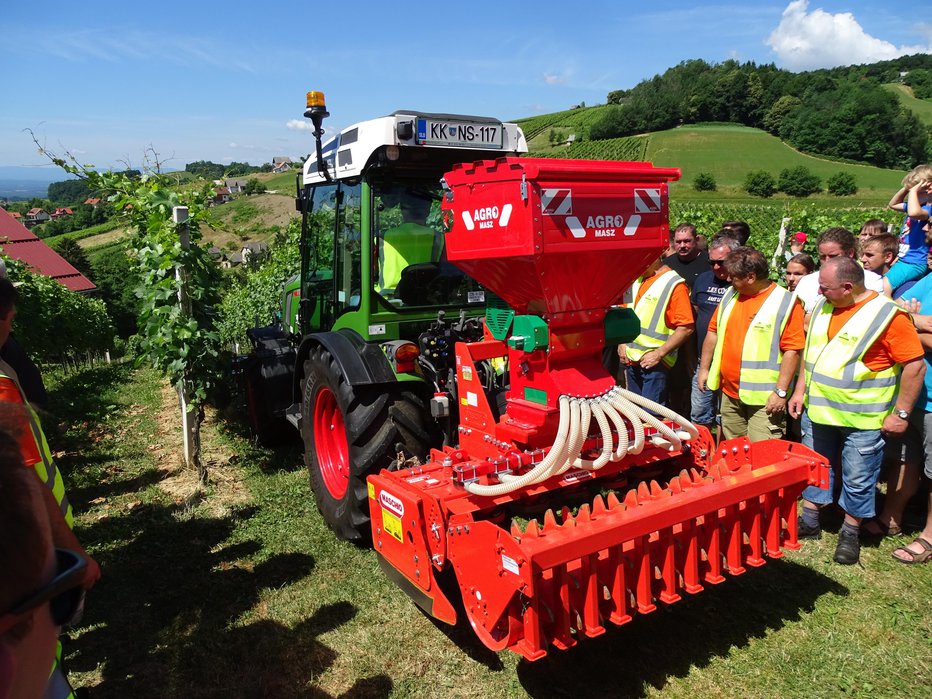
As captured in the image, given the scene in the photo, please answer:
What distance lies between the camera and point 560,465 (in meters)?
2.59

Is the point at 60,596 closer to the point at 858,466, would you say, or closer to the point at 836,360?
the point at 836,360

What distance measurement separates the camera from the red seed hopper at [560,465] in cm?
230

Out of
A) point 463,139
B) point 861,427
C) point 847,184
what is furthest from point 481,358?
point 847,184

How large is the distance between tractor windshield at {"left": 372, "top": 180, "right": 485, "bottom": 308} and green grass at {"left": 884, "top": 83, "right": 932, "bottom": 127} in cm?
4860

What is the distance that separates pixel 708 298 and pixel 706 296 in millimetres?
30

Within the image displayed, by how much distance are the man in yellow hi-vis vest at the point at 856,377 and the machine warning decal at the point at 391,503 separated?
7.89 ft

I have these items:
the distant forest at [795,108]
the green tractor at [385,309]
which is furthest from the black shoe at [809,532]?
the distant forest at [795,108]

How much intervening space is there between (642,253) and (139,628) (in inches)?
122

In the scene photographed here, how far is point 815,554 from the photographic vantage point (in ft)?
11.7

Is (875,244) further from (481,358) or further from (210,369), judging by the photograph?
(210,369)

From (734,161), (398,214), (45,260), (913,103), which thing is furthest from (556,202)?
(913,103)

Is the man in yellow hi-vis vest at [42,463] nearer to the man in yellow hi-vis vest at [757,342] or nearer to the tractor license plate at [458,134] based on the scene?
the tractor license plate at [458,134]

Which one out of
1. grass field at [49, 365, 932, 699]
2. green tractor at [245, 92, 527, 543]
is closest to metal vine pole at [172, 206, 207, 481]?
grass field at [49, 365, 932, 699]

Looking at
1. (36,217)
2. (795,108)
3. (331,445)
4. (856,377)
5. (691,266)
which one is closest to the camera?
(856,377)
